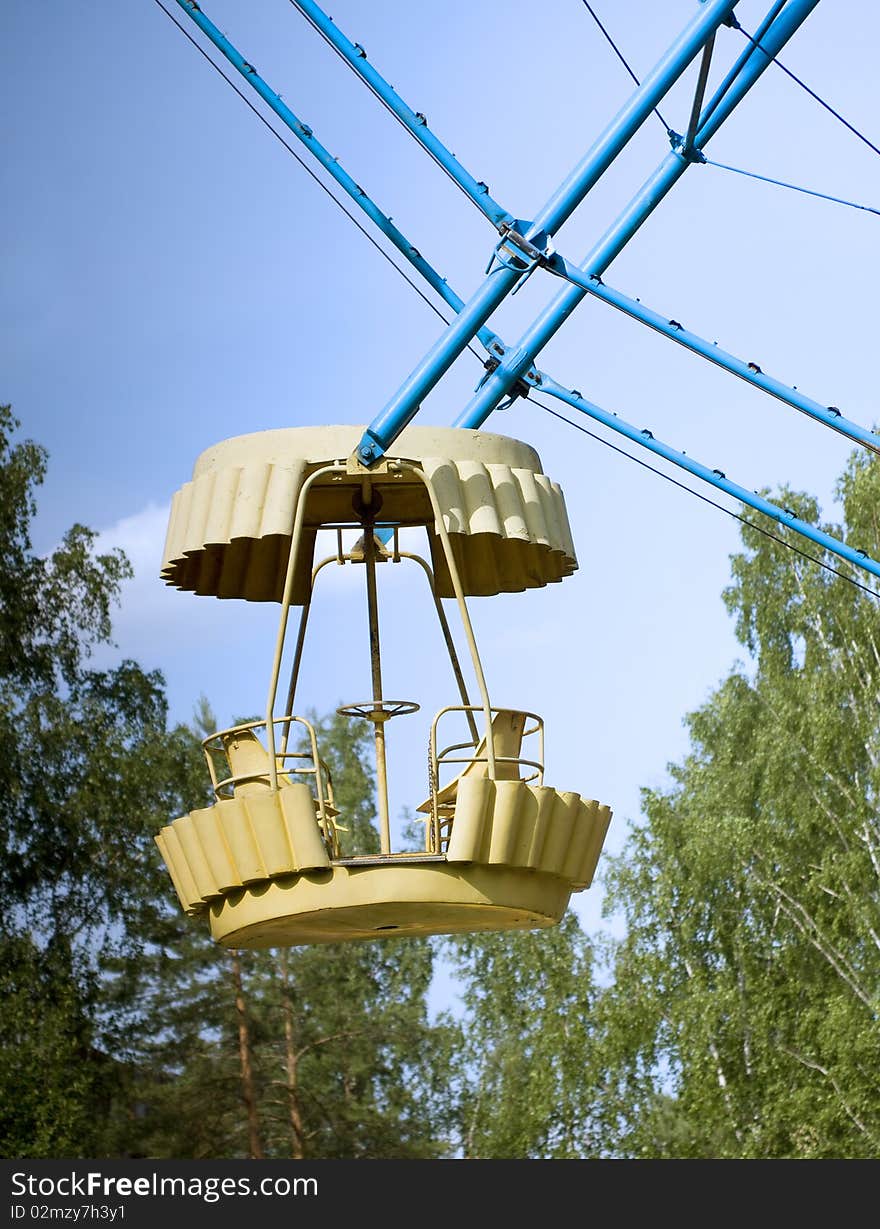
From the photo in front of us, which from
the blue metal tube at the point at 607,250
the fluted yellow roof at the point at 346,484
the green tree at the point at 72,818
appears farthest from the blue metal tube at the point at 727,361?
the green tree at the point at 72,818

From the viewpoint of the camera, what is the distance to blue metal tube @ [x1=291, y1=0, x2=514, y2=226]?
9719mm

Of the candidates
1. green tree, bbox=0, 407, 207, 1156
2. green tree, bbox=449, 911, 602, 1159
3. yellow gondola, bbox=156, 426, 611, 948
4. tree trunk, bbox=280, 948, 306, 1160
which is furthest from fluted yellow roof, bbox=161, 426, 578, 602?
green tree, bbox=449, 911, 602, 1159

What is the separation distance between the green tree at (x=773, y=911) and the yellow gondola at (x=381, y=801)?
15.6 m

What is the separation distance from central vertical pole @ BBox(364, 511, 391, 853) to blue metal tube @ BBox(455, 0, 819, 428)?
2.22m

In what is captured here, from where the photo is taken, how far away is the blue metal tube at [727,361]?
32.7 feet

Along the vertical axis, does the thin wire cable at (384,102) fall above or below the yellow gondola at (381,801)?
above

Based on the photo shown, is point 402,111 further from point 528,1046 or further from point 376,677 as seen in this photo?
point 528,1046

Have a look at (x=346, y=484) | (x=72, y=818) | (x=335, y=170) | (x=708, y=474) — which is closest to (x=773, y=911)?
(x=72, y=818)

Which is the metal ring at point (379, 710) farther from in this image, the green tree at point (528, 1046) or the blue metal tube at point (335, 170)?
the green tree at point (528, 1046)

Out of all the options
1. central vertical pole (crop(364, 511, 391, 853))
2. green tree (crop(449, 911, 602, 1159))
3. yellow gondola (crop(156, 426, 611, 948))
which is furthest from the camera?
green tree (crop(449, 911, 602, 1159))

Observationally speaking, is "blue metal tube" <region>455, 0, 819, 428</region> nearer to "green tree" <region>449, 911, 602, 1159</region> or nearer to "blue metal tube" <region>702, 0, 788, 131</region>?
"blue metal tube" <region>702, 0, 788, 131</region>

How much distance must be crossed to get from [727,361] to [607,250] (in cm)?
106

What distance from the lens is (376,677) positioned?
8.48 meters

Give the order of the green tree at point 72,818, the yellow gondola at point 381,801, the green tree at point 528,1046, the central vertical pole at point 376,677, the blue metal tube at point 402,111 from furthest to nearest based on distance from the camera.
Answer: the green tree at point 528,1046 < the green tree at point 72,818 < the blue metal tube at point 402,111 < the central vertical pole at point 376,677 < the yellow gondola at point 381,801
